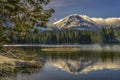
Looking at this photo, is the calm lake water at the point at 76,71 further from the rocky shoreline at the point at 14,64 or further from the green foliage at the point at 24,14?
the green foliage at the point at 24,14

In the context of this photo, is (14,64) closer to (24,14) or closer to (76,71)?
(76,71)

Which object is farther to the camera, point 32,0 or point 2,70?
point 2,70

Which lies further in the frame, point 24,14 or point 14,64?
point 14,64

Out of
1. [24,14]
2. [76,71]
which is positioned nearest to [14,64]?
[76,71]

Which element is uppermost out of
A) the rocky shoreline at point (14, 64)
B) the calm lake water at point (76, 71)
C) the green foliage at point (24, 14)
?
the green foliage at point (24, 14)

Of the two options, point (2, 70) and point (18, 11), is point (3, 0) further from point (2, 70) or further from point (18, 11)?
point (2, 70)

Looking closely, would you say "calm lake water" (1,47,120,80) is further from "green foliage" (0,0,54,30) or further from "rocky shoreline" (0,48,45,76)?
"green foliage" (0,0,54,30)

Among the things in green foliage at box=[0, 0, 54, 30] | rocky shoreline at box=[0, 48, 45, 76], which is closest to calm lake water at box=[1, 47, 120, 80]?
rocky shoreline at box=[0, 48, 45, 76]

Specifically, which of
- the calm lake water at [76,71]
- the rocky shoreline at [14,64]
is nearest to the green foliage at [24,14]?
the rocky shoreline at [14,64]

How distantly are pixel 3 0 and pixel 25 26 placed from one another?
217 centimetres

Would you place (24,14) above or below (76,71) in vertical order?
above

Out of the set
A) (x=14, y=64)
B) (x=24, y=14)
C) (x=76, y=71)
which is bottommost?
(x=76, y=71)

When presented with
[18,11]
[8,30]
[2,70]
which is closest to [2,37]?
[8,30]

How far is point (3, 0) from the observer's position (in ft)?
65.5
